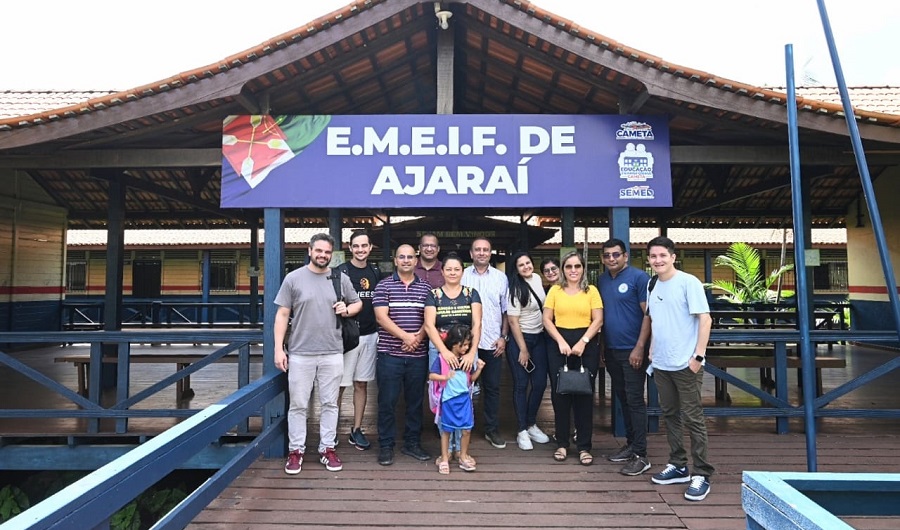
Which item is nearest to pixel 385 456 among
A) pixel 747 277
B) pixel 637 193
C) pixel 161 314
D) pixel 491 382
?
pixel 491 382

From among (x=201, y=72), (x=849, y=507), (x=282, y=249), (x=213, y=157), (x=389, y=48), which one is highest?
(x=389, y=48)

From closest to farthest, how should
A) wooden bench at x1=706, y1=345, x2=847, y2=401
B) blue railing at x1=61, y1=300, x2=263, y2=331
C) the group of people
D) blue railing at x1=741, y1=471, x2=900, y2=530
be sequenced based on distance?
blue railing at x1=741, y1=471, x2=900, y2=530, the group of people, wooden bench at x1=706, y1=345, x2=847, y2=401, blue railing at x1=61, y1=300, x2=263, y2=331

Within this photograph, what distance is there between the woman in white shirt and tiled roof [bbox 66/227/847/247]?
35.0 feet

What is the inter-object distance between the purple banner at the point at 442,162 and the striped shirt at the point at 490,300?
2.59ft

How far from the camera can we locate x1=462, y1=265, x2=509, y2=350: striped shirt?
4178 mm

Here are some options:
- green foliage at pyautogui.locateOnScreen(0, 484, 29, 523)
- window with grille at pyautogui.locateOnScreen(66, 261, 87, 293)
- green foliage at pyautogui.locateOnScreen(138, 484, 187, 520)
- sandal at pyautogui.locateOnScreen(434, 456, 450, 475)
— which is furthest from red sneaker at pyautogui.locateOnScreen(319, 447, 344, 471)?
window with grille at pyautogui.locateOnScreen(66, 261, 87, 293)

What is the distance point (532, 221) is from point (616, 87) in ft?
23.1

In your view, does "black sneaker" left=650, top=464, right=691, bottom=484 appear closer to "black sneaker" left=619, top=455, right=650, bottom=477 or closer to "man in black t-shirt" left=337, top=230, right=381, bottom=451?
"black sneaker" left=619, top=455, right=650, bottom=477

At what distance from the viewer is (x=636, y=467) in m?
3.84

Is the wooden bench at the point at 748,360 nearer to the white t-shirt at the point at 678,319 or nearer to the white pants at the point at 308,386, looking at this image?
the white t-shirt at the point at 678,319

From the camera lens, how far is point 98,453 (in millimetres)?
4836

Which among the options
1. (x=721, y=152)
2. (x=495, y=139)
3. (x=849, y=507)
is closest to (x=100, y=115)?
(x=495, y=139)

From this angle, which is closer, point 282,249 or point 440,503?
point 440,503

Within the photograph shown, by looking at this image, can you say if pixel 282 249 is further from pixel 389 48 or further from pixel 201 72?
pixel 389 48
